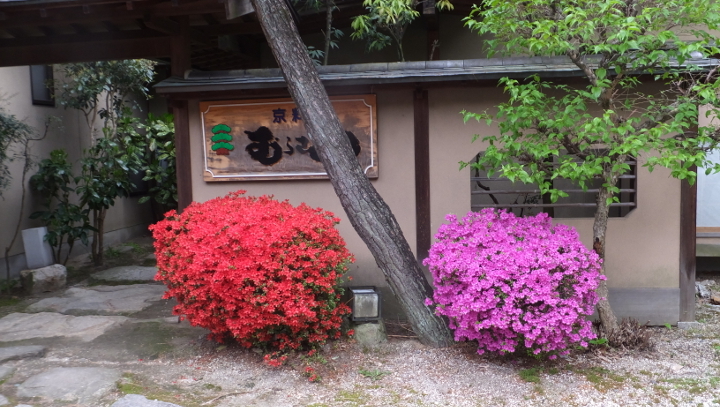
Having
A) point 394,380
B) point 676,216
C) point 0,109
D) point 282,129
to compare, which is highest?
point 0,109

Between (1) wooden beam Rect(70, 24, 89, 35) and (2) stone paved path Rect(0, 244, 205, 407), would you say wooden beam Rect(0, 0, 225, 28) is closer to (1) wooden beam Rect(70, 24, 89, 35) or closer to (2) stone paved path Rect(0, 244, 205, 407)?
(1) wooden beam Rect(70, 24, 89, 35)

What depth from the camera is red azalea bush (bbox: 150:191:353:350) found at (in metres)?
4.77

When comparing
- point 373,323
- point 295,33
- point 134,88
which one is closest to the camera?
point 295,33

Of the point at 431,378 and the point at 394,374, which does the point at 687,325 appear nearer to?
the point at 431,378

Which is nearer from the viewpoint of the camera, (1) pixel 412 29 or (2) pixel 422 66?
(2) pixel 422 66

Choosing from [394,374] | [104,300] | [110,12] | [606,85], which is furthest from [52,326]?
[606,85]

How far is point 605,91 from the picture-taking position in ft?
17.0

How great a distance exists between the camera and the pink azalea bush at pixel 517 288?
457cm

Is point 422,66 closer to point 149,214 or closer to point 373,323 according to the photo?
point 373,323

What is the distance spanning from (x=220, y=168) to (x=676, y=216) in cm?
531

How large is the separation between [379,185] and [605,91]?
2587 millimetres

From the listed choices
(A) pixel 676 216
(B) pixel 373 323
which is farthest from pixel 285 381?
(A) pixel 676 216

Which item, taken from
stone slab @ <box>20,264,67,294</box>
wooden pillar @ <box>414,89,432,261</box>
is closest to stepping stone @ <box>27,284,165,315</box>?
stone slab @ <box>20,264,67,294</box>

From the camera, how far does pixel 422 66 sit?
603cm
